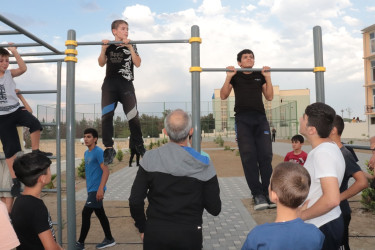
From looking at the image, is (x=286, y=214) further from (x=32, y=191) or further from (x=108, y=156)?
(x=108, y=156)

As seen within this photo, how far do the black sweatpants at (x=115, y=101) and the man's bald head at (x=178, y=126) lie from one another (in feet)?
4.96

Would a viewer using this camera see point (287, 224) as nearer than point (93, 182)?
Yes

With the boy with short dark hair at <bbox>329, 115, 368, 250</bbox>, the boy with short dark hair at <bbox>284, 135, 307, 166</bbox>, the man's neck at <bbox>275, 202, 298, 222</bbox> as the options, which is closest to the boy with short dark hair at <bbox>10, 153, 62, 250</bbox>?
the man's neck at <bbox>275, 202, 298, 222</bbox>

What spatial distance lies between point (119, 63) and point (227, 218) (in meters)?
3.17

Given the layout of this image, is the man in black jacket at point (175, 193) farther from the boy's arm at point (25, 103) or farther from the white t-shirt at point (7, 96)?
the boy's arm at point (25, 103)

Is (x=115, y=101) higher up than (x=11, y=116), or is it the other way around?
(x=115, y=101)

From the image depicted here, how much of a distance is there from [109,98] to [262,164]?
1.78 m

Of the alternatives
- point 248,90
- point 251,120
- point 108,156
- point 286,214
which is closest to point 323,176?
point 286,214

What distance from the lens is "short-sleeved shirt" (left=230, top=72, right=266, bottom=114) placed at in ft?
11.4

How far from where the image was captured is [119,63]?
11.7 feet

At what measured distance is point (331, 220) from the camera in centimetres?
194

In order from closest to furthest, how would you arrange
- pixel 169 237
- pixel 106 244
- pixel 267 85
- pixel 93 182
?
pixel 169 237 < pixel 267 85 < pixel 93 182 < pixel 106 244

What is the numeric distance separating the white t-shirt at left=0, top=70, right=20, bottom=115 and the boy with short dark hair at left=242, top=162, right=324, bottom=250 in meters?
2.92

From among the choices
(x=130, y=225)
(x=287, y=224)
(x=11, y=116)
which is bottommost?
(x=130, y=225)
